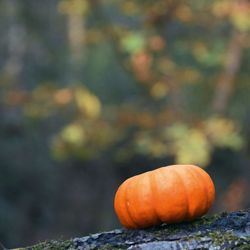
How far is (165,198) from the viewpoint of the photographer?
301 cm

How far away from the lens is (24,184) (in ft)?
39.4

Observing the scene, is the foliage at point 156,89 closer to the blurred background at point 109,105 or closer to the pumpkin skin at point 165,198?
the blurred background at point 109,105

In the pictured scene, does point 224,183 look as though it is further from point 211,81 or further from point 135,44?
point 135,44

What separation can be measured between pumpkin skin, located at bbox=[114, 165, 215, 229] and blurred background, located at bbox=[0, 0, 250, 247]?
4208 millimetres

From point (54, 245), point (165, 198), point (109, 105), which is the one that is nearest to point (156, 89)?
point (109, 105)

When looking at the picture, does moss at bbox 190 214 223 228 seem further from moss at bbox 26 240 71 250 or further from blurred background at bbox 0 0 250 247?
blurred background at bbox 0 0 250 247

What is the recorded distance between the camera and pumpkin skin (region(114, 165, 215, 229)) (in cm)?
299

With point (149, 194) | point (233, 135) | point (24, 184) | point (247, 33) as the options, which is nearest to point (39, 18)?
point (24, 184)

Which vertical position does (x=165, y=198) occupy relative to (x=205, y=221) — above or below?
above

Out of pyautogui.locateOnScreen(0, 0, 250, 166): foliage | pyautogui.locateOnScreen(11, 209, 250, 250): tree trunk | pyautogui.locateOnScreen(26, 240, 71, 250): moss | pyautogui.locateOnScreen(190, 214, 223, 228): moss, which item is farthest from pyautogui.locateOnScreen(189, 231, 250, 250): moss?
pyautogui.locateOnScreen(0, 0, 250, 166): foliage

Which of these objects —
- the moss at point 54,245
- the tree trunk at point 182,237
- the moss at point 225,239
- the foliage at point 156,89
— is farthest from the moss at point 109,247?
the foliage at point 156,89

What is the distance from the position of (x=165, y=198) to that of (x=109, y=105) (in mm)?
6604

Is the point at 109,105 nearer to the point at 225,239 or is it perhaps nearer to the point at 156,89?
the point at 156,89

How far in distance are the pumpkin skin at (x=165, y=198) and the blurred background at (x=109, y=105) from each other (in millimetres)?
4208
